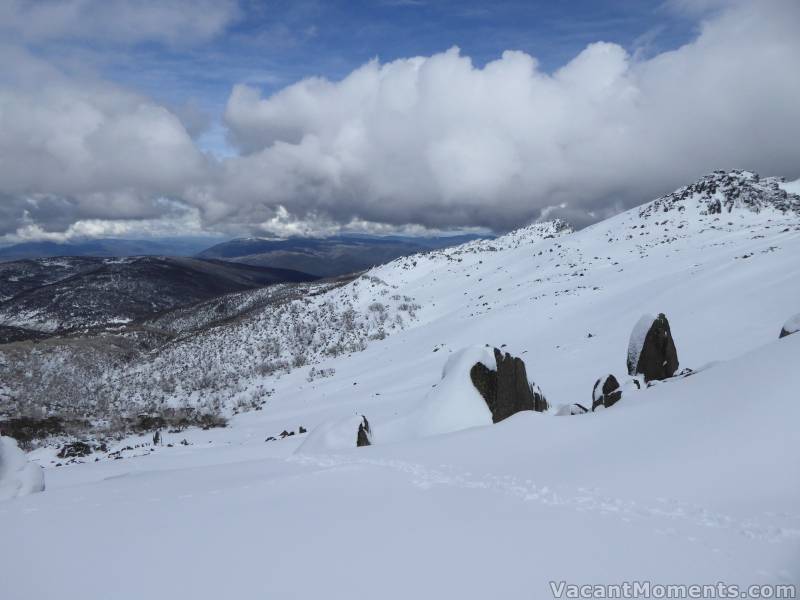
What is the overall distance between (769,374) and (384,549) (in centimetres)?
1294

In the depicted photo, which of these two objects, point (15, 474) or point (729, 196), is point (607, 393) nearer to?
point (15, 474)

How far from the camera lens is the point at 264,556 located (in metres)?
7.82

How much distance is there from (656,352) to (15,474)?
28.9 meters

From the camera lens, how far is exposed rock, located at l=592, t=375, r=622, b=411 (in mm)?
17578

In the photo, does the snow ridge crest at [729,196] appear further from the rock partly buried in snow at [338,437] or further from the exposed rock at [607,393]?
the rock partly buried in snow at [338,437]

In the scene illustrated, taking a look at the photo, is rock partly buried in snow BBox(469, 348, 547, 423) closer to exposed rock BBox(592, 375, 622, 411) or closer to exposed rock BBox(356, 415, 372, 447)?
exposed rock BBox(592, 375, 622, 411)

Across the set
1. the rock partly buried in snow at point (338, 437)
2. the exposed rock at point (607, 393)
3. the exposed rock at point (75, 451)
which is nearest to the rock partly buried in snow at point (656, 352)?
the exposed rock at point (607, 393)

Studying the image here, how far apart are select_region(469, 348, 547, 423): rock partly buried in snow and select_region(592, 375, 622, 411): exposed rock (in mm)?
3649

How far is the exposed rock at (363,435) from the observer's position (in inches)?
829

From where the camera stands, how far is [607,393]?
19656 millimetres

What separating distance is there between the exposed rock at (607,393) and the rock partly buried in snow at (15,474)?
21329 mm

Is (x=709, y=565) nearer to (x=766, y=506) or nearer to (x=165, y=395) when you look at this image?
(x=766, y=506)

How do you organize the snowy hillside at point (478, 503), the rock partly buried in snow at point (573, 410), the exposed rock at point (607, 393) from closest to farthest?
the snowy hillside at point (478, 503), the exposed rock at point (607, 393), the rock partly buried in snow at point (573, 410)

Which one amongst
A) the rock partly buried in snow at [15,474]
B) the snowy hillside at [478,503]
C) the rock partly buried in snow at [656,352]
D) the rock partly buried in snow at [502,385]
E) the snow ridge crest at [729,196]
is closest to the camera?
the snowy hillside at [478,503]
